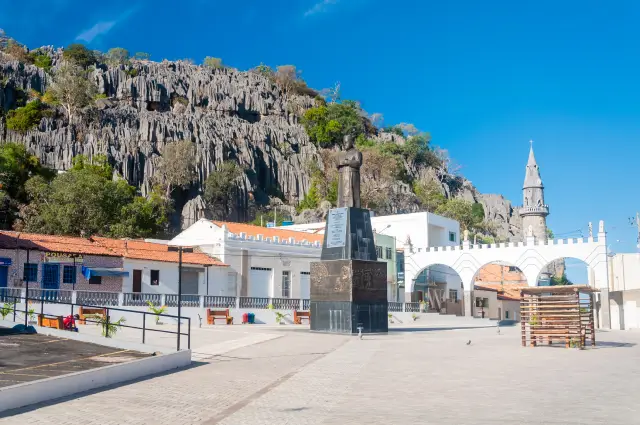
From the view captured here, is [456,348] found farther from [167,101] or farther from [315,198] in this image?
[167,101]

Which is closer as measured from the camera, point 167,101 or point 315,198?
point 315,198

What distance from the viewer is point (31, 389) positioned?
398 inches

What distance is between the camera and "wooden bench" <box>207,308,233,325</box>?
32062 millimetres

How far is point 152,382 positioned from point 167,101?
3638 inches

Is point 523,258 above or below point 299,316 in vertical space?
above

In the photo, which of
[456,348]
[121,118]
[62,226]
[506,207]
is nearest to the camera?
[456,348]

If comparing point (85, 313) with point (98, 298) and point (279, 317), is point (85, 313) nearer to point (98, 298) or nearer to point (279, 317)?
point (98, 298)

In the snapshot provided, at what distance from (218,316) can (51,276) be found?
901cm

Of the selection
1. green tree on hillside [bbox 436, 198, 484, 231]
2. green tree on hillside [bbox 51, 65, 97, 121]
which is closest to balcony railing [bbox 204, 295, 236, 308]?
green tree on hillside [bbox 436, 198, 484, 231]

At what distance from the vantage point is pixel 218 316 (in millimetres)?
33500

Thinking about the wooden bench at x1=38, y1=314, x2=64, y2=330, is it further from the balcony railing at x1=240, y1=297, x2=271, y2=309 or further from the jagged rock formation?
the jagged rock formation

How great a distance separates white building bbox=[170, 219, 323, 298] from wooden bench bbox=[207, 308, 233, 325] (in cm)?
726

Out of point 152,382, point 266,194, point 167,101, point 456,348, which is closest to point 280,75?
point 167,101

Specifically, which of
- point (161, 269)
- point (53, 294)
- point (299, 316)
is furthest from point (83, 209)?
point (299, 316)
